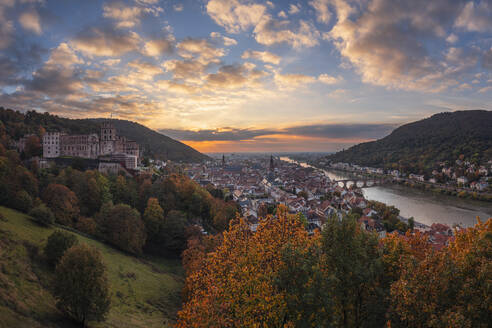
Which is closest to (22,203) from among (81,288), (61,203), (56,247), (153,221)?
(61,203)

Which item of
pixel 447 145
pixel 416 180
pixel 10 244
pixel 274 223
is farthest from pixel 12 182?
pixel 447 145

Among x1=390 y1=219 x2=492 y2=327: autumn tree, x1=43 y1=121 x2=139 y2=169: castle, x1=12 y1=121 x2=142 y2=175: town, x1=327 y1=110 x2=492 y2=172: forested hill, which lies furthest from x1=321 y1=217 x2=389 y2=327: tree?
x1=327 y1=110 x2=492 y2=172: forested hill

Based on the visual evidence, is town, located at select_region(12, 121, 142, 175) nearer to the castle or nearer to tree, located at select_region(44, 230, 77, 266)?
the castle

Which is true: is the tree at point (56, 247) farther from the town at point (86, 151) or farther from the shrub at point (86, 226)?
the town at point (86, 151)

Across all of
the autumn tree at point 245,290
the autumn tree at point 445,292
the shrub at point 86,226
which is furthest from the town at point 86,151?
the autumn tree at point 445,292

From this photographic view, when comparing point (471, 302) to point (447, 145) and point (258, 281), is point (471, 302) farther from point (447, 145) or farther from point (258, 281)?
point (447, 145)

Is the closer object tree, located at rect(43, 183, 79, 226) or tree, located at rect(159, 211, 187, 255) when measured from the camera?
tree, located at rect(43, 183, 79, 226)
